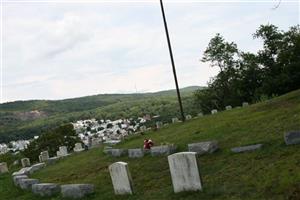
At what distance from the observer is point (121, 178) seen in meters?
12.5

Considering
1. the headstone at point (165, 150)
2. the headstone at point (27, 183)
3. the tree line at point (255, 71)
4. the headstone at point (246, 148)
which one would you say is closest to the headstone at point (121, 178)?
the headstone at point (246, 148)

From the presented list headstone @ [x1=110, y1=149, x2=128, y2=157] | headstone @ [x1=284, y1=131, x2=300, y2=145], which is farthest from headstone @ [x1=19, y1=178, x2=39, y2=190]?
headstone @ [x1=284, y1=131, x2=300, y2=145]

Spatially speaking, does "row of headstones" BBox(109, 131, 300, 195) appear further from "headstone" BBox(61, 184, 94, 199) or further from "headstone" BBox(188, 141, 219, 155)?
"headstone" BBox(188, 141, 219, 155)

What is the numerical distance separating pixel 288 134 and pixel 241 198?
3383mm

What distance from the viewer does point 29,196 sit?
1669 centimetres

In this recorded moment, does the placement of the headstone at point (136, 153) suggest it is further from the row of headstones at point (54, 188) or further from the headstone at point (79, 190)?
the headstone at point (79, 190)

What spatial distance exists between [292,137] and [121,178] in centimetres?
495

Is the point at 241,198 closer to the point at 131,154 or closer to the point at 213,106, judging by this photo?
the point at 131,154

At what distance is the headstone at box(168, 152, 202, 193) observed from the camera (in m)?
10.7

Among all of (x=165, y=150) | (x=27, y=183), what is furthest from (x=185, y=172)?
(x=27, y=183)

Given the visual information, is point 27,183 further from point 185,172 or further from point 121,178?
point 185,172

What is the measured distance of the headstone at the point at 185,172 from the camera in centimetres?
1072

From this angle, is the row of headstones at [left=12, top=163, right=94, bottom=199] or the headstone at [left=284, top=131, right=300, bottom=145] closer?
the headstone at [left=284, top=131, right=300, bottom=145]

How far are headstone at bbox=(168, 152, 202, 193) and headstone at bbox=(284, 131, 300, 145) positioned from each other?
2.88m
